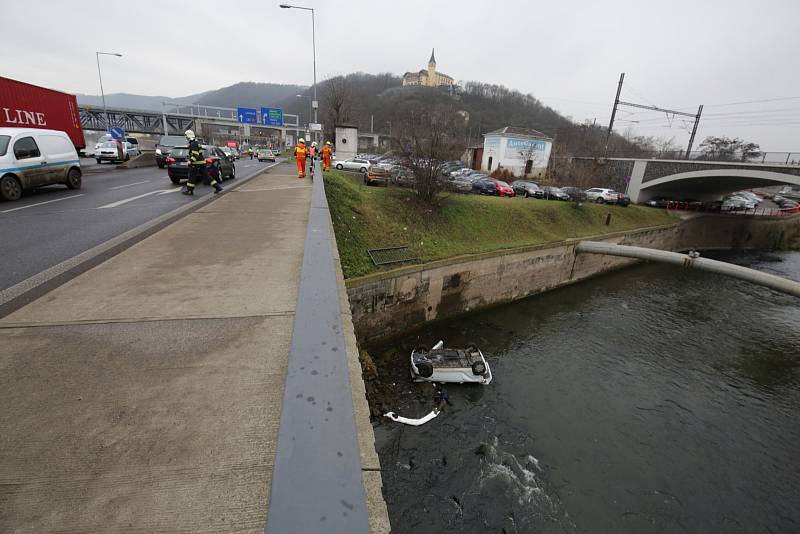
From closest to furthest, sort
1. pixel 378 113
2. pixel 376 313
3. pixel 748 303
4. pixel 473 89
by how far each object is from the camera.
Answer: pixel 376 313 < pixel 748 303 < pixel 378 113 < pixel 473 89

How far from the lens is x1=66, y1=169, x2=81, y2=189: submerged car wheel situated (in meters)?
13.7

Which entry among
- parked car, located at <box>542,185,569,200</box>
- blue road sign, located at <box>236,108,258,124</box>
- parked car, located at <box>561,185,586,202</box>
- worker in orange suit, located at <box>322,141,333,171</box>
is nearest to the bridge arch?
parked car, located at <box>561,185,586,202</box>

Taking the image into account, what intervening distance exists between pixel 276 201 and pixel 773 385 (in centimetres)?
2142

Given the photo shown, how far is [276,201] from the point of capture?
11.4 meters

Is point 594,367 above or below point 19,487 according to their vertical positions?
below

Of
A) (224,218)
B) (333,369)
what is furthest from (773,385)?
(224,218)

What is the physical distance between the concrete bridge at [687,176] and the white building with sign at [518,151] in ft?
21.7

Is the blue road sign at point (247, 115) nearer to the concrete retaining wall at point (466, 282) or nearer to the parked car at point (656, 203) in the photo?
the concrete retaining wall at point (466, 282)

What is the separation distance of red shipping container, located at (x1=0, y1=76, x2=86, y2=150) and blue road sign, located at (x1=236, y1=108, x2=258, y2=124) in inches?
1661

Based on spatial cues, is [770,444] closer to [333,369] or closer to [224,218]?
[333,369]

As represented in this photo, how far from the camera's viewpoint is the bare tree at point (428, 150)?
20.5 meters

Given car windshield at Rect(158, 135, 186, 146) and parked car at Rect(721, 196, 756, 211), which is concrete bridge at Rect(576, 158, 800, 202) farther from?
car windshield at Rect(158, 135, 186, 146)

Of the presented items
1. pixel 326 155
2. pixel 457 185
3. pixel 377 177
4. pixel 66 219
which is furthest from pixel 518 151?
pixel 66 219

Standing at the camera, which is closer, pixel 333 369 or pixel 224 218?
pixel 333 369
